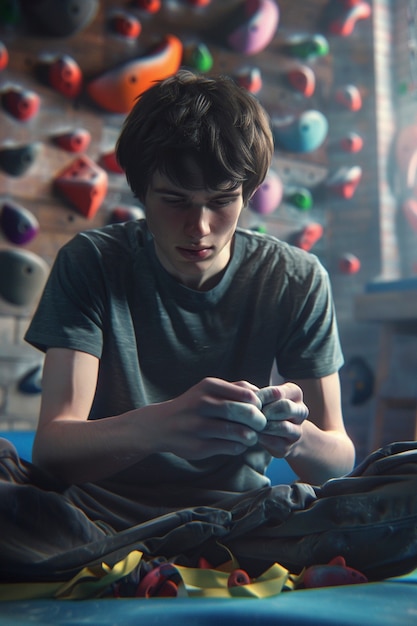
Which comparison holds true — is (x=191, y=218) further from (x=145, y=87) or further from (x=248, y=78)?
(x=248, y=78)

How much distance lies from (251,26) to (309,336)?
1.74 metres

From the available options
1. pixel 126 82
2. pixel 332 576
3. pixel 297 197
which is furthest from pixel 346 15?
pixel 332 576

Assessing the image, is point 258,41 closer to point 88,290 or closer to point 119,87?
point 119,87

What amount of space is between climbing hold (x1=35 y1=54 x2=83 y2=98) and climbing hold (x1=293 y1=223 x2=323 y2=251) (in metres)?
0.92

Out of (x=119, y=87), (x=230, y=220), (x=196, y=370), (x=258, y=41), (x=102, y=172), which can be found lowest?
(x=196, y=370)

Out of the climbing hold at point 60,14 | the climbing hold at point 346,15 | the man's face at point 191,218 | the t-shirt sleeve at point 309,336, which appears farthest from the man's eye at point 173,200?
the climbing hold at point 346,15

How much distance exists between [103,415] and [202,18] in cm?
184

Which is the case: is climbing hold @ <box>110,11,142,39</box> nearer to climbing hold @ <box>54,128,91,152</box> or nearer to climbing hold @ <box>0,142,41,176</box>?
climbing hold @ <box>54,128,91,152</box>

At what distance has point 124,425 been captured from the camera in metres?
0.84

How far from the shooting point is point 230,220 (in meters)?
0.94

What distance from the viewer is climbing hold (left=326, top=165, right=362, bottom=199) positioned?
2645 mm

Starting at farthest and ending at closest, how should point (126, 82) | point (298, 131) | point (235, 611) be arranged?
point (298, 131) → point (126, 82) → point (235, 611)

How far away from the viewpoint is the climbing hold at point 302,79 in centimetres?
260

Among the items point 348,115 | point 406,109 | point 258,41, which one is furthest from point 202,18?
point 406,109
